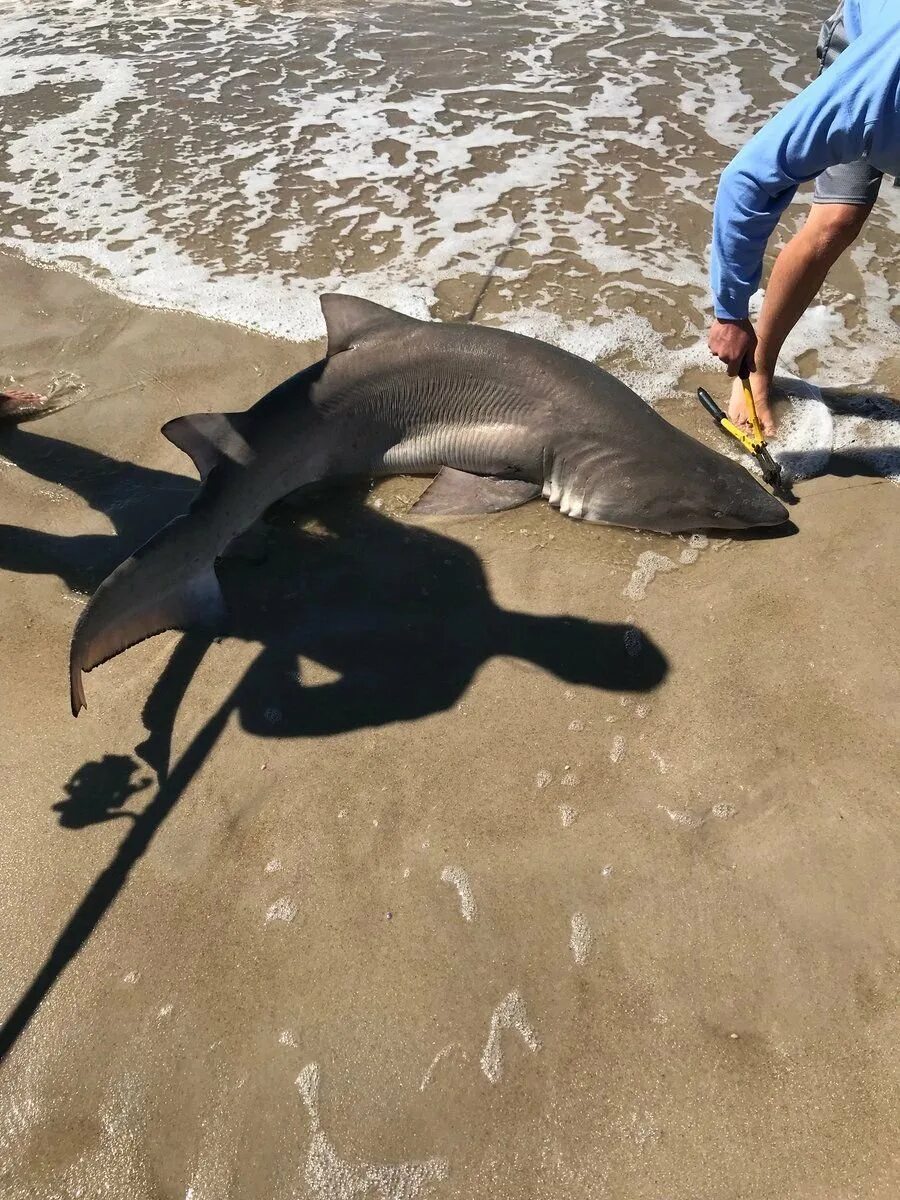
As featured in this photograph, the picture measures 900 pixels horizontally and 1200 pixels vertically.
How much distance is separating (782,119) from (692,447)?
1519 millimetres

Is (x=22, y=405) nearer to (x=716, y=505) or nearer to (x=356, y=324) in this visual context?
(x=356, y=324)

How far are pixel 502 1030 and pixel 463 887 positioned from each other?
453mm

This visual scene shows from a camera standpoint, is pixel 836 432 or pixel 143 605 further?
pixel 836 432

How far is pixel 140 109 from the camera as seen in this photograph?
884cm

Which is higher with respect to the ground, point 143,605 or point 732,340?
point 732,340

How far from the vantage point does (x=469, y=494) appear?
4.04m

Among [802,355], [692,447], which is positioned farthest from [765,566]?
[802,355]

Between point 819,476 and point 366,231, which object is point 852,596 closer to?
point 819,476

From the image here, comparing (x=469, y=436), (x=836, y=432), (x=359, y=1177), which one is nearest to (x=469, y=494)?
(x=469, y=436)

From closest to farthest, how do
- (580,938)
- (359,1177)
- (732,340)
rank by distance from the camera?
(359,1177) < (580,938) < (732,340)

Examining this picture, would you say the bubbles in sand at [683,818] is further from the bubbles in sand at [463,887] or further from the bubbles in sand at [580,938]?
the bubbles in sand at [463,887]

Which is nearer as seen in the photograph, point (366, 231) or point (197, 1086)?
point (197, 1086)

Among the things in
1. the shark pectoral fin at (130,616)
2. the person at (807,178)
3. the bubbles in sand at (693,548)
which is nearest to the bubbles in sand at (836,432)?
the person at (807,178)

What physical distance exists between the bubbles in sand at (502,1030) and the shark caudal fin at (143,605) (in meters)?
1.64
